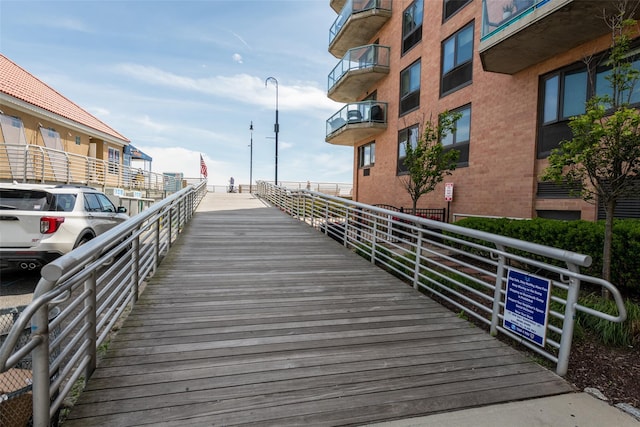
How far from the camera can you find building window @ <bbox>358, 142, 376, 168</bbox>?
18812mm

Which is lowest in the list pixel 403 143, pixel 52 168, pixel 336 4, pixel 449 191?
pixel 449 191

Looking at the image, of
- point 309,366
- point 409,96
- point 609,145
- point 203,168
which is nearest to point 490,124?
point 409,96

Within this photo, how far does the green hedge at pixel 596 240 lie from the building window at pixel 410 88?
9.01m

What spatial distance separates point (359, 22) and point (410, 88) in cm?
522

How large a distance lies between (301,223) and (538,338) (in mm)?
7720

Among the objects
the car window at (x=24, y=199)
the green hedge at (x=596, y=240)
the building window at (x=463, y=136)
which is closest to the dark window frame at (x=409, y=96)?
the building window at (x=463, y=136)

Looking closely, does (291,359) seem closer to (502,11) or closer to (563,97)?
(563,97)

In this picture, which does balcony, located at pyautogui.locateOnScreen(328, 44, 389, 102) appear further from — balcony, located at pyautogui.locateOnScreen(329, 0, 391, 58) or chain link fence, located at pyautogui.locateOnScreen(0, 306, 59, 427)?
chain link fence, located at pyautogui.locateOnScreen(0, 306, 59, 427)

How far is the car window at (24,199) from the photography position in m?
5.82

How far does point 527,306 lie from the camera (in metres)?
3.24

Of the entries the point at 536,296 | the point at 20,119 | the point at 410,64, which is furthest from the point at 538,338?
the point at 20,119

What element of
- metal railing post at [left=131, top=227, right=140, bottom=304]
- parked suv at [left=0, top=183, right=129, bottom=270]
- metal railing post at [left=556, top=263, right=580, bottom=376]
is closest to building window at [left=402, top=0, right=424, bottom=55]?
parked suv at [left=0, top=183, right=129, bottom=270]

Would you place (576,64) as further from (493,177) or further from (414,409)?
(414,409)

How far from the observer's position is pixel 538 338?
10.3 feet
